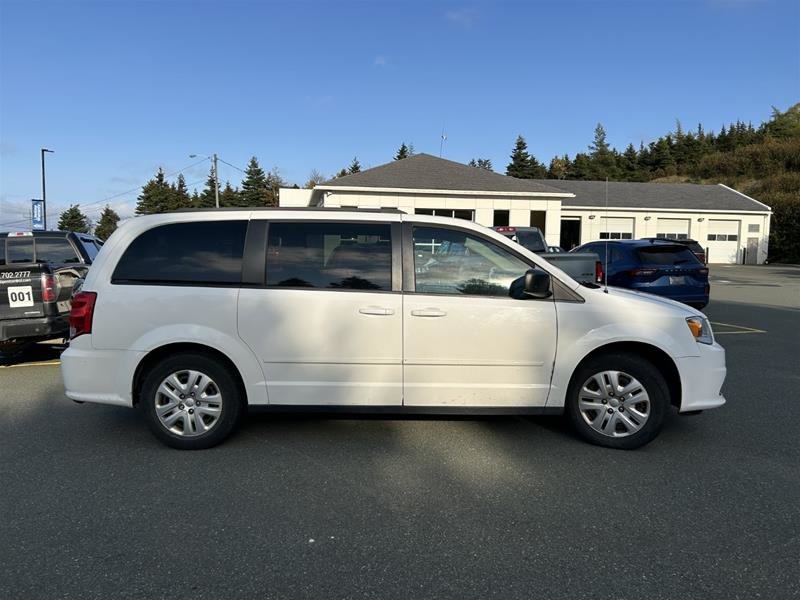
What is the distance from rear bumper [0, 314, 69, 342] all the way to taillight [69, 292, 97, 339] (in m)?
3.54

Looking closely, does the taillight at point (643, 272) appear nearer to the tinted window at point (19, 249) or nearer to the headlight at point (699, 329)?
the headlight at point (699, 329)

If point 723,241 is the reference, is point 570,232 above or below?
above

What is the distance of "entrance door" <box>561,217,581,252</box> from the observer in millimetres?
38181

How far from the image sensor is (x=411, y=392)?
438cm

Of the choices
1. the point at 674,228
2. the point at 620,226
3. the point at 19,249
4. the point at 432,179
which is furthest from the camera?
the point at 674,228

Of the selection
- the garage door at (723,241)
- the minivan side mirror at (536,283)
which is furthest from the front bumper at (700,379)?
the garage door at (723,241)

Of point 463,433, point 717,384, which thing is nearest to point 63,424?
point 463,433

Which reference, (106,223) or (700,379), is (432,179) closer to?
Result: (700,379)

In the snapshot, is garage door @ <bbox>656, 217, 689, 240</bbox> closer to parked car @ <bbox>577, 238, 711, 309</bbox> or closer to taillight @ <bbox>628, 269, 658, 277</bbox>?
parked car @ <bbox>577, 238, 711, 309</bbox>

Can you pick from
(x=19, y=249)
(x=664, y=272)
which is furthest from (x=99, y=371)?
(x=664, y=272)

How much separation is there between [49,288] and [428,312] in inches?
223

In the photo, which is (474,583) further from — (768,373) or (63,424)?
(768,373)

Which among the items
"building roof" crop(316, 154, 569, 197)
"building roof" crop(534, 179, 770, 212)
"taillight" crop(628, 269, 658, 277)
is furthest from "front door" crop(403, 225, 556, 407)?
"building roof" crop(534, 179, 770, 212)

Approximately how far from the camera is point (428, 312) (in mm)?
4324
